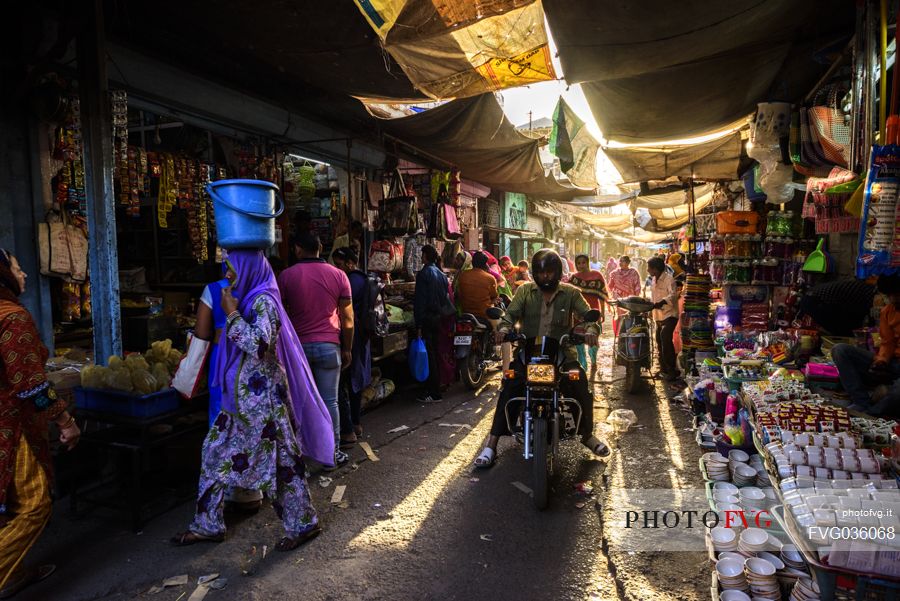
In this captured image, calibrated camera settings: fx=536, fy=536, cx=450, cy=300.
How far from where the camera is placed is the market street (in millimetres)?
3041

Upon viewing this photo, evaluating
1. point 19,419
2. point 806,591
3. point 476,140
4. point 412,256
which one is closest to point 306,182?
point 412,256

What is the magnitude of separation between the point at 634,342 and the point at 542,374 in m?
3.80

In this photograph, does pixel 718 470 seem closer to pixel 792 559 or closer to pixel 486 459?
pixel 792 559

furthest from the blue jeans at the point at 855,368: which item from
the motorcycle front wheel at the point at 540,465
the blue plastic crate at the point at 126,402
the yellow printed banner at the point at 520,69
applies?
the blue plastic crate at the point at 126,402

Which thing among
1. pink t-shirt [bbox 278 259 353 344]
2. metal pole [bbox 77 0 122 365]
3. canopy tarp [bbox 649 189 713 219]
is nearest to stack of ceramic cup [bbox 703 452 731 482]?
pink t-shirt [bbox 278 259 353 344]

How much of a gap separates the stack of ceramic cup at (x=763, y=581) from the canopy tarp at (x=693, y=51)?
10.9 ft

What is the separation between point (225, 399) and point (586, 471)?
3.14 meters

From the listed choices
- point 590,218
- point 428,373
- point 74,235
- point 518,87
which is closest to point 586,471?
point 428,373

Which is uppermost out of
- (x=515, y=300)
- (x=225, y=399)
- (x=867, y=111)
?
(x=867, y=111)

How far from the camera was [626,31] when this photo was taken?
3797mm

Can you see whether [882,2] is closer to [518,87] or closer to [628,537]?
[518,87]

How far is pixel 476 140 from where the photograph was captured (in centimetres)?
827

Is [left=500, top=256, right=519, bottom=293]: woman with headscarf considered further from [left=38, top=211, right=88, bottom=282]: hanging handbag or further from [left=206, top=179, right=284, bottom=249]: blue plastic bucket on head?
[left=206, top=179, right=284, bottom=249]: blue plastic bucket on head

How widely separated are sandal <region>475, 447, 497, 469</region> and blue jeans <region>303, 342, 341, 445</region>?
1.31m
